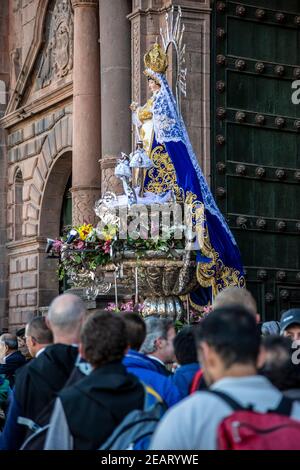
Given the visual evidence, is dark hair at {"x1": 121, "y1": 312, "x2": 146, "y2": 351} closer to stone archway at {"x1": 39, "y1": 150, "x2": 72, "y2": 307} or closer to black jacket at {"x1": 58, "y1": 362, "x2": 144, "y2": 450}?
black jacket at {"x1": 58, "y1": 362, "x2": 144, "y2": 450}

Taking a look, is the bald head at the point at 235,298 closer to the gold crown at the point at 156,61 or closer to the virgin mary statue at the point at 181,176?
the virgin mary statue at the point at 181,176

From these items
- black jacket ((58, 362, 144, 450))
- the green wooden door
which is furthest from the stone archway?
black jacket ((58, 362, 144, 450))

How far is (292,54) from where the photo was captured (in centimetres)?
1700

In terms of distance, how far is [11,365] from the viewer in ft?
38.2

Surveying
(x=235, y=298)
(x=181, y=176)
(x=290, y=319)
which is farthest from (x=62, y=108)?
(x=235, y=298)

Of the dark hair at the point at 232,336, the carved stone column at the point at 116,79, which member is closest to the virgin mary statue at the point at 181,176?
the carved stone column at the point at 116,79

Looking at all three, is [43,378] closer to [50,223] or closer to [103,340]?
[103,340]

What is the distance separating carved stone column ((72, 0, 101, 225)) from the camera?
18.1m

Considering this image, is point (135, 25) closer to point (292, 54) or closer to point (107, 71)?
point (107, 71)

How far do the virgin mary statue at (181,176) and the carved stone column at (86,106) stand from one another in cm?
438

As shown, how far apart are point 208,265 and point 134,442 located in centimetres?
770

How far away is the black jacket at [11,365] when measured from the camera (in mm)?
11531

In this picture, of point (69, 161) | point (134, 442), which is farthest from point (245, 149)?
point (134, 442)

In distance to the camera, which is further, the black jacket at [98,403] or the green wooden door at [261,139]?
the green wooden door at [261,139]
